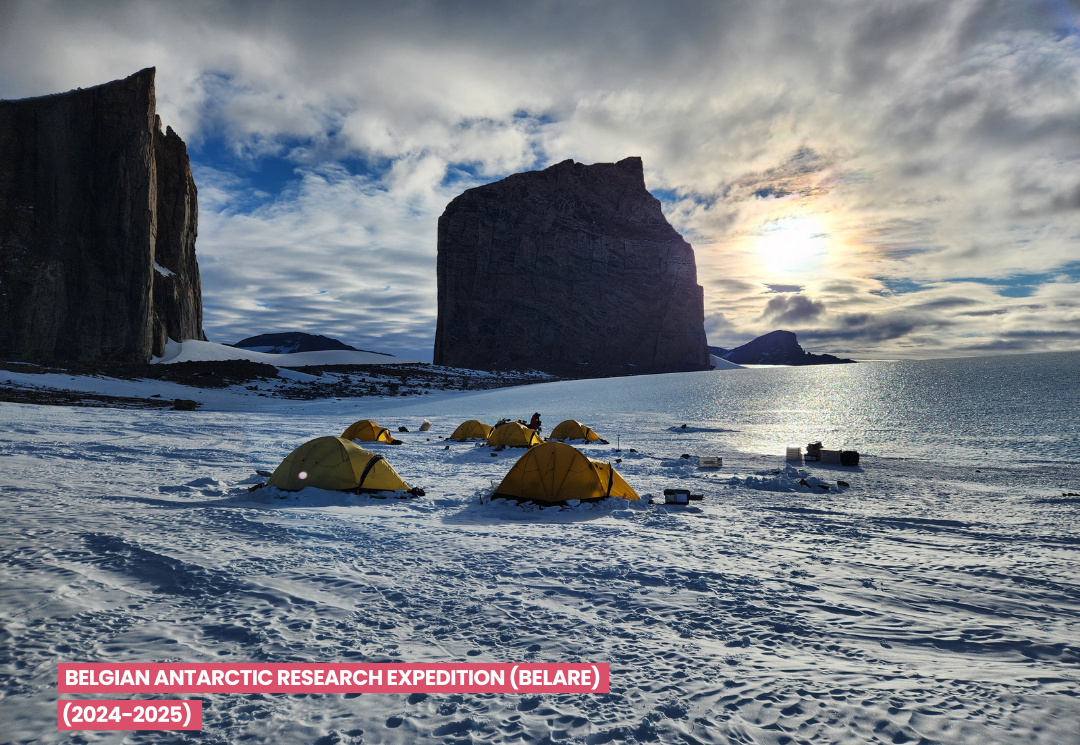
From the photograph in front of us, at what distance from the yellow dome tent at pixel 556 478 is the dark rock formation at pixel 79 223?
2640 inches

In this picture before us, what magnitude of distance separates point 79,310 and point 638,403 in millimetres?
66483

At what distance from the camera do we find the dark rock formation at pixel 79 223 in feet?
175

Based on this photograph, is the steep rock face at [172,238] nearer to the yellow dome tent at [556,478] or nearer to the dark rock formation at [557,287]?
the yellow dome tent at [556,478]

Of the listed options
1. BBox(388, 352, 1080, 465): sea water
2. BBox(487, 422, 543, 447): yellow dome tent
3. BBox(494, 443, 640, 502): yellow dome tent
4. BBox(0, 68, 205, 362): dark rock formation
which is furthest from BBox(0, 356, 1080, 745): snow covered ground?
BBox(0, 68, 205, 362): dark rock formation

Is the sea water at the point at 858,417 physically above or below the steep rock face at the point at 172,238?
below

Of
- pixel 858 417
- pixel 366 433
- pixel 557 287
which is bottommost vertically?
pixel 366 433

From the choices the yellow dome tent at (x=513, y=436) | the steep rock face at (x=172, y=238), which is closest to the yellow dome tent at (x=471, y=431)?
the yellow dome tent at (x=513, y=436)

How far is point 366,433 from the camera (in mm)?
25312

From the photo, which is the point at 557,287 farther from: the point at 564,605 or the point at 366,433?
the point at 564,605

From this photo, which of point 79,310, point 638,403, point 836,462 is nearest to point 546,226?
point 638,403

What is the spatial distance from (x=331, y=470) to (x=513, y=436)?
12583mm

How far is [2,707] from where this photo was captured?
13.2 feet

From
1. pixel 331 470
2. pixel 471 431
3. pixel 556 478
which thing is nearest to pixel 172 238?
pixel 471 431

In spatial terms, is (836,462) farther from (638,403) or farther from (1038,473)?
(638,403)
